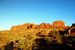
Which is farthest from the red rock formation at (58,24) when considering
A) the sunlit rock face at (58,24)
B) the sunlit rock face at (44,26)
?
the sunlit rock face at (44,26)

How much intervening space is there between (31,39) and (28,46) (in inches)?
60.3

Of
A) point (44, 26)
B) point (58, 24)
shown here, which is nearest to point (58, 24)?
point (58, 24)

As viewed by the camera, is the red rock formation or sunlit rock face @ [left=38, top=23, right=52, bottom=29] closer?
the red rock formation

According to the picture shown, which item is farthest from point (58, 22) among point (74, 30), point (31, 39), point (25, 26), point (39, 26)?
point (31, 39)

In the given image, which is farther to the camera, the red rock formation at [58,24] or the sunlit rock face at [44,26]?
the sunlit rock face at [44,26]

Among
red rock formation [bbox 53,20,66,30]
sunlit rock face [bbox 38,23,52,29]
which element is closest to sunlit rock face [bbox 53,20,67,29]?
red rock formation [bbox 53,20,66,30]

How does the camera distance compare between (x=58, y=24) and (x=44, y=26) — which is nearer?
(x=44, y=26)

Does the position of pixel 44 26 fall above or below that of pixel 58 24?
below

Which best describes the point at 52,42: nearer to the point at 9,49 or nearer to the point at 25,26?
the point at 9,49

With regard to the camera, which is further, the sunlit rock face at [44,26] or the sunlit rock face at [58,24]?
the sunlit rock face at [44,26]

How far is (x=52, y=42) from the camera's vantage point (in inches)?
722

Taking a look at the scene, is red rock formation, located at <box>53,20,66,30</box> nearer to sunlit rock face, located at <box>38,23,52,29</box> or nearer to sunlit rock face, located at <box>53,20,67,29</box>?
sunlit rock face, located at <box>53,20,67,29</box>

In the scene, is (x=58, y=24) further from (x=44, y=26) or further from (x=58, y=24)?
(x=44, y=26)

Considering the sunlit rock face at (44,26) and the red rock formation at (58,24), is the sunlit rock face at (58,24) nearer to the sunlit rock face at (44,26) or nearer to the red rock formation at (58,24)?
the red rock formation at (58,24)
